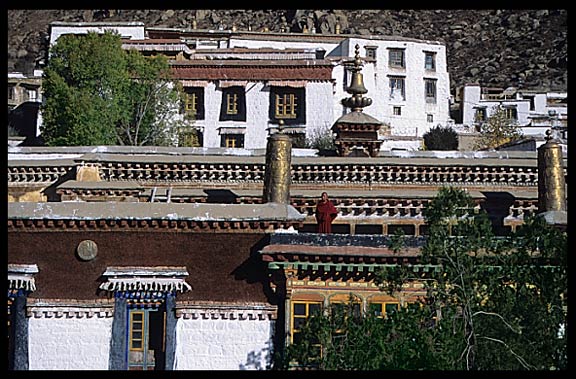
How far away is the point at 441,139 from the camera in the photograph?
38.3m

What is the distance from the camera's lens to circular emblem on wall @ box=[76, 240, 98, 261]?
44.4 ft

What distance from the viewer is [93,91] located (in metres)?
30.5

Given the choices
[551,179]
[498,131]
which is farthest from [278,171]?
[498,131]

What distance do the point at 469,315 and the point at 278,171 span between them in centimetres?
474

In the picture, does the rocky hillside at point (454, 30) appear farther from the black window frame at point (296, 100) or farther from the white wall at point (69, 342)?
the white wall at point (69, 342)

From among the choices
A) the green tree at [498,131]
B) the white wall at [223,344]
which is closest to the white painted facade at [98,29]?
the green tree at [498,131]

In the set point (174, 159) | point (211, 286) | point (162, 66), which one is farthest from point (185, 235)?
point (162, 66)

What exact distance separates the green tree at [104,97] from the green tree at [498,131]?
11256 mm

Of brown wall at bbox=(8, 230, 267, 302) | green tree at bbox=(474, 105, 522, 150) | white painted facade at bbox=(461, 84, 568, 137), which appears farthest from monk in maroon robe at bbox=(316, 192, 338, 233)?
white painted facade at bbox=(461, 84, 568, 137)

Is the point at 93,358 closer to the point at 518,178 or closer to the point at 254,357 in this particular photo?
the point at 254,357

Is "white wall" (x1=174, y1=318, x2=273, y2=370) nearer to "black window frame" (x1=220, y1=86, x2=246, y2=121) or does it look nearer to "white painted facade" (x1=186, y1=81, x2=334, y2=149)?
"white painted facade" (x1=186, y1=81, x2=334, y2=149)

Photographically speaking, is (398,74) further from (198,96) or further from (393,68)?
(198,96)

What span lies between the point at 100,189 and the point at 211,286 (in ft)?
11.4

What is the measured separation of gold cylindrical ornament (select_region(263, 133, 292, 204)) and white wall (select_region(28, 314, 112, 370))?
304 centimetres
